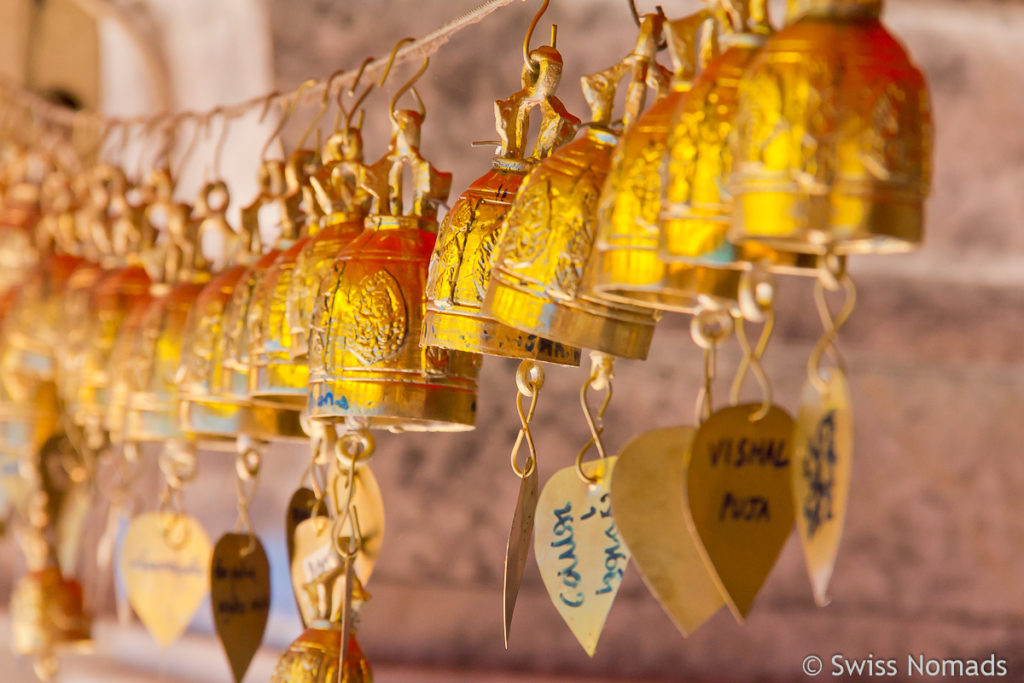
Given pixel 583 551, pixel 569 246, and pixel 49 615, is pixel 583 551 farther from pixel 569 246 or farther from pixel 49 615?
pixel 49 615

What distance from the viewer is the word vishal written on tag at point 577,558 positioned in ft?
4.12

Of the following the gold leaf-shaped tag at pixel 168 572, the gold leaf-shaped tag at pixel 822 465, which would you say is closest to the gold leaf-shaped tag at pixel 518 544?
the gold leaf-shaped tag at pixel 822 465

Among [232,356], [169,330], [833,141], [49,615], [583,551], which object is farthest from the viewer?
[49,615]

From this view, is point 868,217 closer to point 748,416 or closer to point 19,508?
point 748,416

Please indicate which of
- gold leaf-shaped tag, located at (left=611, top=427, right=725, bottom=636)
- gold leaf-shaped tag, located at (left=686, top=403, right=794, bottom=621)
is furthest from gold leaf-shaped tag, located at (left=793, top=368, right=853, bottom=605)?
gold leaf-shaped tag, located at (left=611, top=427, right=725, bottom=636)

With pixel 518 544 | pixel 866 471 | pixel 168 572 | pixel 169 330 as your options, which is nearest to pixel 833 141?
pixel 518 544

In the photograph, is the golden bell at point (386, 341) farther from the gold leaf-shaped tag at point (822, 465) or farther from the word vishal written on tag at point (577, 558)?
the gold leaf-shaped tag at point (822, 465)

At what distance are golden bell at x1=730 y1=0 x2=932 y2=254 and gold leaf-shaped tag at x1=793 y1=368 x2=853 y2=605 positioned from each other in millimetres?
106

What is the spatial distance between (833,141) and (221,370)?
1.09 meters

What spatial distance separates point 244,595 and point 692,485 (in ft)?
3.49

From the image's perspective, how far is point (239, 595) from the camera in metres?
1.86

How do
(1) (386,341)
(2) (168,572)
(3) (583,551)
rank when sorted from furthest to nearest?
(2) (168,572)
(1) (386,341)
(3) (583,551)

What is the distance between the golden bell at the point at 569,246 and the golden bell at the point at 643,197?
0.20 feet

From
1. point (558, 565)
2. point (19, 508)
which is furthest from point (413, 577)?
point (558, 565)
